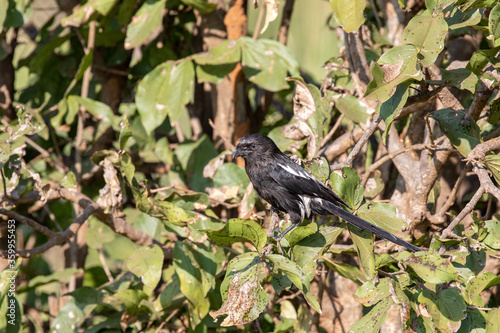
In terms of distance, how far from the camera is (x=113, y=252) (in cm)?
389

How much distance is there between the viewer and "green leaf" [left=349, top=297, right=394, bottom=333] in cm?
186

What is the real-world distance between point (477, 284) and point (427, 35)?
3.01ft

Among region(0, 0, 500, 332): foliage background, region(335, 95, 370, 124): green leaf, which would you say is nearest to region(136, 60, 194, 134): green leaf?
region(0, 0, 500, 332): foliage background

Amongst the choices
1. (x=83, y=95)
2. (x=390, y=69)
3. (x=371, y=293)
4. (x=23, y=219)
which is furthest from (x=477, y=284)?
(x=83, y=95)

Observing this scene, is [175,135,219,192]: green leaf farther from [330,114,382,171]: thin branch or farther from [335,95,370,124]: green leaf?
[330,114,382,171]: thin branch

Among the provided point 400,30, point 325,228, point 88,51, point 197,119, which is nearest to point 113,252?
point 197,119

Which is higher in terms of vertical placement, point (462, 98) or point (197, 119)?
point (462, 98)

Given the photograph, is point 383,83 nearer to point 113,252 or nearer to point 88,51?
point 88,51

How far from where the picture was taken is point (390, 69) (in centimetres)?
183

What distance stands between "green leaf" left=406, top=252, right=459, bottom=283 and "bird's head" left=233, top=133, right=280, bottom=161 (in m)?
1.25

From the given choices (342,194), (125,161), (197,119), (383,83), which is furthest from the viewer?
(197,119)

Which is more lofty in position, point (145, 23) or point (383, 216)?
point (145, 23)

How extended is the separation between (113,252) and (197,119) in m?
1.14

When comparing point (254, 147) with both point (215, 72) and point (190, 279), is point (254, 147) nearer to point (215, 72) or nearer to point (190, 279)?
point (215, 72)
